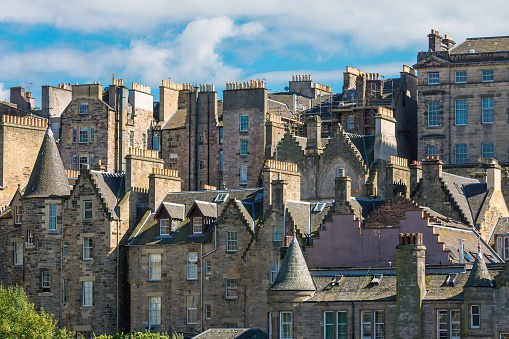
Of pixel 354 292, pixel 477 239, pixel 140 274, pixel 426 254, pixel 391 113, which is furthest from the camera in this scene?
pixel 391 113

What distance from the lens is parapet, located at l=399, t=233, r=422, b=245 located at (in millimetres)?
65312

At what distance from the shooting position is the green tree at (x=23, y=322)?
75312 millimetres

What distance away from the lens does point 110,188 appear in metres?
87.1

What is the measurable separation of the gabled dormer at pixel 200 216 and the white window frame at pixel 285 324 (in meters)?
16.0

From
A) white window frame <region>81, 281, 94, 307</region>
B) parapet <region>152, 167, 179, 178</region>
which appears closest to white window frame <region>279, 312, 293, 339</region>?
white window frame <region>81, 281, 94, 307</region>

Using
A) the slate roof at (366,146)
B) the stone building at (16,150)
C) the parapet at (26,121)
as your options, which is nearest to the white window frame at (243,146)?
the slate roof at (366,146)

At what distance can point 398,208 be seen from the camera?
7606 centimetres

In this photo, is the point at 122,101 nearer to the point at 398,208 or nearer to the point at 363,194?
the point at 363,194

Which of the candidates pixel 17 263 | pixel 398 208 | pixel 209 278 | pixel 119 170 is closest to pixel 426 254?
pixel 398 208

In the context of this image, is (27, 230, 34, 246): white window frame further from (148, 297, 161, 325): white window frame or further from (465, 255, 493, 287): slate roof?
(465, 255, 493, 287): slate roof

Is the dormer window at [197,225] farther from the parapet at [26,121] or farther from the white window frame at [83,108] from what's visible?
the white window frame at [83,108]

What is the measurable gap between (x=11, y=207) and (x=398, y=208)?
28698 millimetres

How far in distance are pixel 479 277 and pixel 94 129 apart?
54.3 metres

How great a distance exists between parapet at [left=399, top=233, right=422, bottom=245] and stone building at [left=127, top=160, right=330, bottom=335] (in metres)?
12.8
